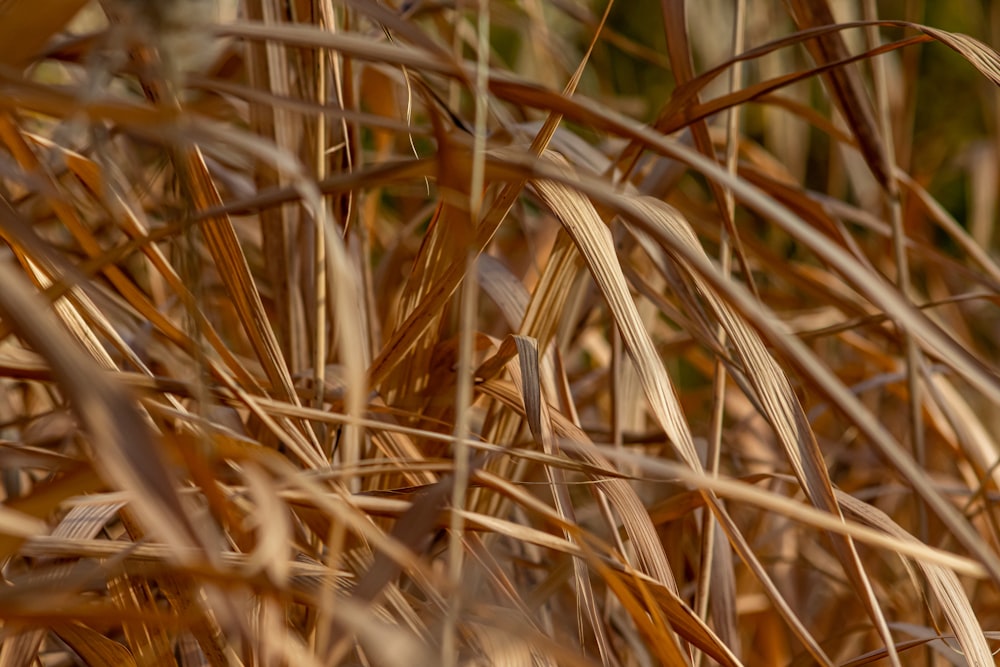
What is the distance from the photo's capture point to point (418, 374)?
0.40 meters

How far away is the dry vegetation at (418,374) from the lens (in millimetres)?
181

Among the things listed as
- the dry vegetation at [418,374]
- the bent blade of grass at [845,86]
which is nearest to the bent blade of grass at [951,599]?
the dry vegetation at [418,374]

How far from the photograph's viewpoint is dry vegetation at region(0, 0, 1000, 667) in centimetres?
18

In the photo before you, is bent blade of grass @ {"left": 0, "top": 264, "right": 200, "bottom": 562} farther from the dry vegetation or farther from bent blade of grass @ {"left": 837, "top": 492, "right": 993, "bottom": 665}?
bent blade of grass @ {"left": 837, "top": 492, "right": 993, "bottom": 665}

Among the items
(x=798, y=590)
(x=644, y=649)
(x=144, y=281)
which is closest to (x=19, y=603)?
(x=644, y=649)

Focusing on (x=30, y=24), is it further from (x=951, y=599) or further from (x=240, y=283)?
(x=951, y=599)

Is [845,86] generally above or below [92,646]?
above

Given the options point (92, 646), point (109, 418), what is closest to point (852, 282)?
point (109, 418)

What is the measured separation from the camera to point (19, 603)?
0.17 m

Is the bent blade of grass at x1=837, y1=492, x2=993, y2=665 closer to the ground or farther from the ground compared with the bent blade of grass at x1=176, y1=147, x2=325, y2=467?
closer to the ground

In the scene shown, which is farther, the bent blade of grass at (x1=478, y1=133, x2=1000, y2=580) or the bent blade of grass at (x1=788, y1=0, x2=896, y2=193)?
the bent blade of grass at (x1=788, y1=0, x2=896, y2=193)

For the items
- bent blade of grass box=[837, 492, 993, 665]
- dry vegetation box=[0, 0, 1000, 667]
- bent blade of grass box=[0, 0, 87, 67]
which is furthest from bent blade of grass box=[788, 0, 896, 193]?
bent blade of grass box=[0, 0, 87, 67]

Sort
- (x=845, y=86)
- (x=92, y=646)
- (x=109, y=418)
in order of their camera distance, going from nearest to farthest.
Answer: (x=109, y=418)
(x=92, y=646)
(x=845, y=86)

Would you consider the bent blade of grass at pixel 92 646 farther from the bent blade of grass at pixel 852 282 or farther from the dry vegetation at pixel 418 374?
the bent blade of grass at pixel 852 282
